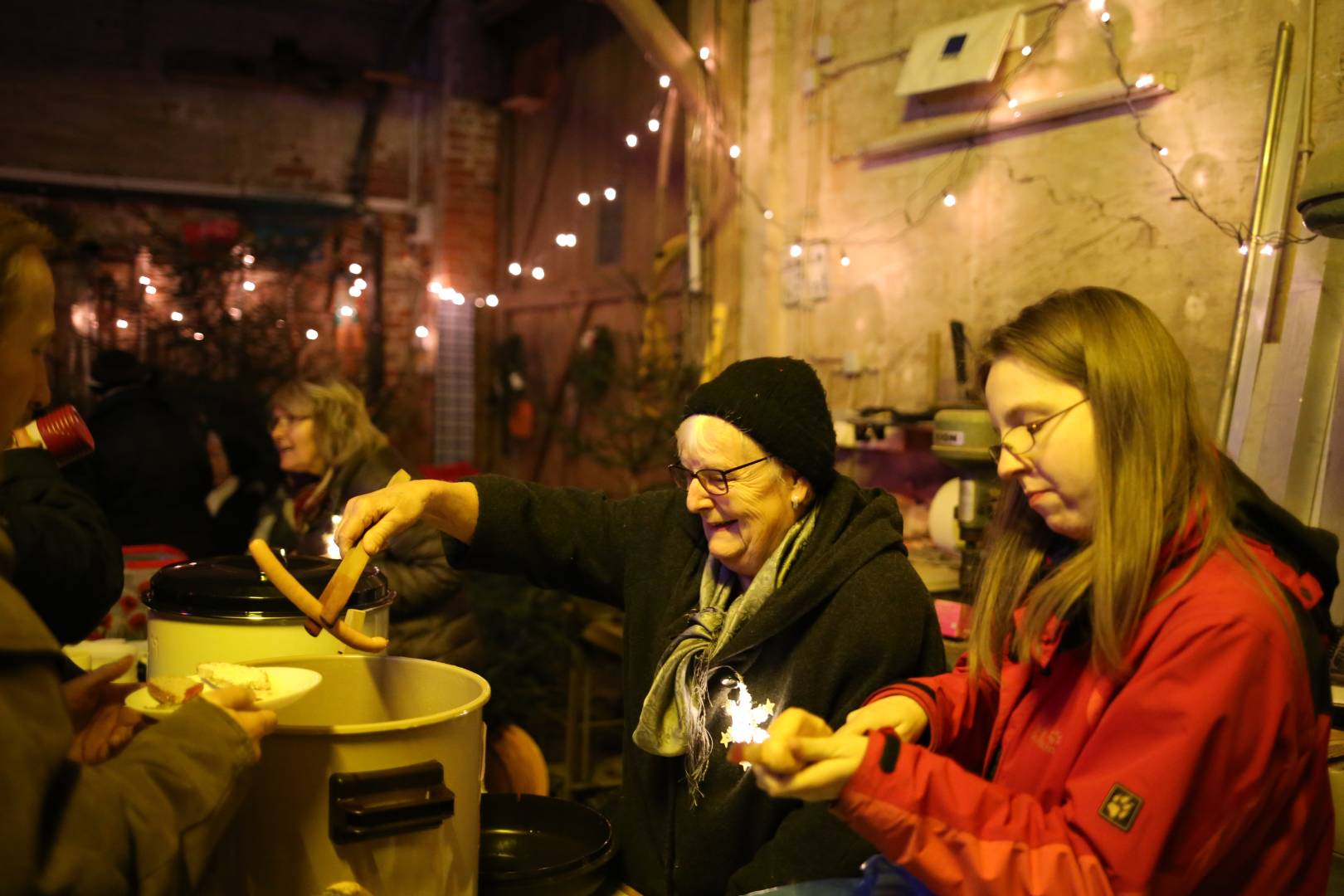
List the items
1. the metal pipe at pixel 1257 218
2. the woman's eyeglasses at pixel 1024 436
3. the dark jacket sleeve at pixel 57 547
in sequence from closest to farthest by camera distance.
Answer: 1. the woman's eyeglasses at pixel 1024 436
2. the dark jacket sleeve at pixel 57 547
3. the metal pipe at pixel 1257 218

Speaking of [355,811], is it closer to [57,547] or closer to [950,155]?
[57,547]

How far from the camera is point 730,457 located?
2205 millimetres

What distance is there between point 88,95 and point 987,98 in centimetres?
704

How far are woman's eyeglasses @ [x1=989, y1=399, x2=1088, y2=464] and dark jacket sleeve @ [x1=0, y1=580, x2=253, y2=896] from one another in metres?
1.06

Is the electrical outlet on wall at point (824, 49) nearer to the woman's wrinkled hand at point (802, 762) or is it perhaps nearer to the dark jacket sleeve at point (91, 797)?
the woman's wrinkled hand at point (802, 762)

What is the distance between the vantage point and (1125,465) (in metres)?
1.48

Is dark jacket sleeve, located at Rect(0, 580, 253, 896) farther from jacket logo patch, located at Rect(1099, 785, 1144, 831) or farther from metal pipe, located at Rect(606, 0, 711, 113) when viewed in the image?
metal pipe, located at Rect(606, 0, 711, 113)

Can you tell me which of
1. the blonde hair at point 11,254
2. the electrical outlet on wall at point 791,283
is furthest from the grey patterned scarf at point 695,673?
the electrical outlet on wall at point 791,283

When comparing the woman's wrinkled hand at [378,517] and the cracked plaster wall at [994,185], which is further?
the cracked plaster wall at [994,185]

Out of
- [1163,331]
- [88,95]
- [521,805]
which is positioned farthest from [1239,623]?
[88,95]

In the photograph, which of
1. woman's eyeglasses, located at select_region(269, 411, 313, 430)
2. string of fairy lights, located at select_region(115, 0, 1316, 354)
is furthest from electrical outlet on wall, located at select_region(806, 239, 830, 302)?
woman's eyeglasses, located at select_region(269, 411, 313, 430)

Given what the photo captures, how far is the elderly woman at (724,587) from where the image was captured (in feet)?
6.64

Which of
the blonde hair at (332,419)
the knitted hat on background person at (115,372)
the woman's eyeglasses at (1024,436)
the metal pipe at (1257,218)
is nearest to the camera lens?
the woman's eyeglasses at (1024,436)

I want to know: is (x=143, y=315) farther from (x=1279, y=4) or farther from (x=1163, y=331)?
(x=1163, y=331)
